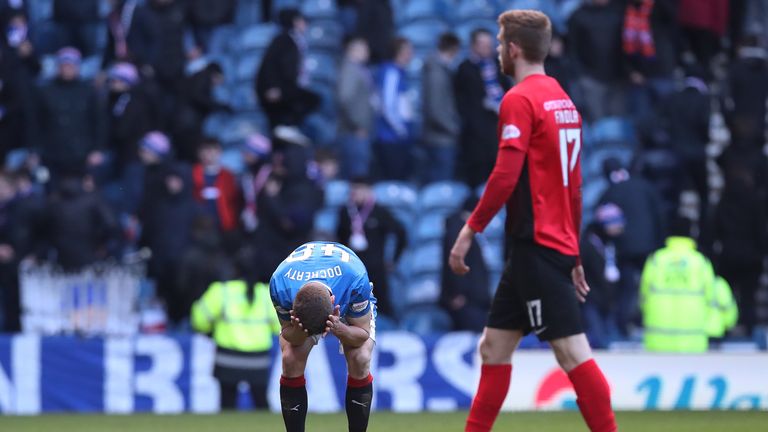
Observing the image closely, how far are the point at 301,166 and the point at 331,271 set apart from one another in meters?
8.48

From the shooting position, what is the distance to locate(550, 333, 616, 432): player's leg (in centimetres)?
730

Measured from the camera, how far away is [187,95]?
687 inches

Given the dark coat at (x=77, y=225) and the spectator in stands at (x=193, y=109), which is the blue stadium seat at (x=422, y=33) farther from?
the dark coat at (x=77, y=225)

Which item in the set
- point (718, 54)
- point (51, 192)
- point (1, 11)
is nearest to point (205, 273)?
point (51, 192)

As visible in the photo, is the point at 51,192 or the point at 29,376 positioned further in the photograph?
the point at 51,192

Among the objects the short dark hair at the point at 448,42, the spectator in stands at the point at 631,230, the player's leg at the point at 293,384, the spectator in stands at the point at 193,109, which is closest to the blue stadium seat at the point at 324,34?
the spectator in stands at the point at 193,109

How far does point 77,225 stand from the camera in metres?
15.6

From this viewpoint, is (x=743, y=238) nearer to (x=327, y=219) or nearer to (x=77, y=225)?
(x=327, y=219)

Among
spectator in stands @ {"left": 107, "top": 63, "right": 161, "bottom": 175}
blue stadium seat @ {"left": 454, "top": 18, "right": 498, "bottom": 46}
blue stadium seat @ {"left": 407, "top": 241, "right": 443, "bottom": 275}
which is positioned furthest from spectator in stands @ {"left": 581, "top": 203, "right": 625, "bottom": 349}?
spectator in stands @ {"left": 107, "top": 63, "right": 161, "bottom": 175}

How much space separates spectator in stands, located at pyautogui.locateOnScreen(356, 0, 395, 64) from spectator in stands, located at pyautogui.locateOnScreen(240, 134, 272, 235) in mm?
1986

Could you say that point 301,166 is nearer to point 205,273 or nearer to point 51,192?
point 205,273

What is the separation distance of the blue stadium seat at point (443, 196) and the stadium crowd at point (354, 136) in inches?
1.1

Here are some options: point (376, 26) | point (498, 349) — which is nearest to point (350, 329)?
point (498, 349)

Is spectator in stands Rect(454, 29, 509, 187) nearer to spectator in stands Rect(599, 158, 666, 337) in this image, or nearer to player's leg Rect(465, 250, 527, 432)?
spectator in stands Rect(599, 158, 666, 337)
